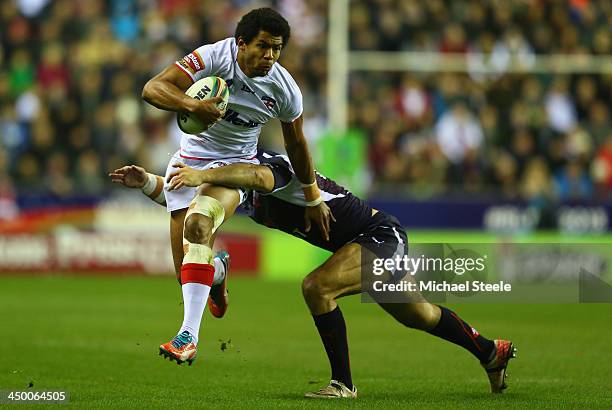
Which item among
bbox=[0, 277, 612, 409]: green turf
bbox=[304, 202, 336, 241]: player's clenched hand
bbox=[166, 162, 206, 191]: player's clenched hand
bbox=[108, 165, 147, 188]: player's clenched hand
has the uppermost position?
bbox=[166, 162, 206, 191]: player's clenched hand

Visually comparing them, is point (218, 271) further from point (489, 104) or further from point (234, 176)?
point (489, 104)

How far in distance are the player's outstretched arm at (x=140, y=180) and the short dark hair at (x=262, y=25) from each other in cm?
127

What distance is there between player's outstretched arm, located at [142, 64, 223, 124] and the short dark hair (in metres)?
0.55

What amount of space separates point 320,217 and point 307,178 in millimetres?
278

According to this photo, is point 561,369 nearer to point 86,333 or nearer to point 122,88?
point 86,333

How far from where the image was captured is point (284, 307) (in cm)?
1598

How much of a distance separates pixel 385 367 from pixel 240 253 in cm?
1058

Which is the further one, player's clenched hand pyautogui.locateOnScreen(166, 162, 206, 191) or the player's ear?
the player's ear

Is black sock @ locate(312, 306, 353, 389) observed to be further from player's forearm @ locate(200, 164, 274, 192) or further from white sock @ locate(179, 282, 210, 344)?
player's forearm @ locate(200, 164, 274, 192)

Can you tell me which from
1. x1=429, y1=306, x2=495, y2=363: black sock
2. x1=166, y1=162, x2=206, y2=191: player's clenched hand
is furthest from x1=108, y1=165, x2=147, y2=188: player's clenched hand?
x1=429, y1=306, x2=495, y2=363: black sock

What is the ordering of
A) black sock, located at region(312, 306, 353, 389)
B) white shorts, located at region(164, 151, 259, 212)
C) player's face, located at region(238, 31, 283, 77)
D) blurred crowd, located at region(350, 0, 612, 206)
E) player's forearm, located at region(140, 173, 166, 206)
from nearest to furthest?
player's face, located at region(238, 31, 283, 77)
black sock, located at region(312, 306, 353, 389)
white shorts, located at region(164, 151, 259, 212)
player's forearm, located at region(140, 173, 166, 206)
blurred crowd, located at region(350, 0, 612, 206)

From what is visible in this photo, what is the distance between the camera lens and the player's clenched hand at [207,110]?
7.85 m

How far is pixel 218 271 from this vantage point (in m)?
9.26

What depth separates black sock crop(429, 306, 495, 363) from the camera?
28.1 ft
